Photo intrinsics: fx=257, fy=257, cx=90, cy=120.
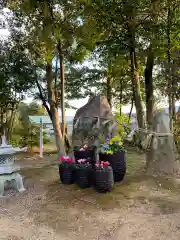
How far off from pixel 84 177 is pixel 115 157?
54 centimetres

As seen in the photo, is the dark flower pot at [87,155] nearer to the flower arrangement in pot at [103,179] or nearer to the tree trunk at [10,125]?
the flower arrangement in pot at [103,179]

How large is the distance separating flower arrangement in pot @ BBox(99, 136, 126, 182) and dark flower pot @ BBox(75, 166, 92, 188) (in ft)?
1.18

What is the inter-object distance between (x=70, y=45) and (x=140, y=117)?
2.31 meters

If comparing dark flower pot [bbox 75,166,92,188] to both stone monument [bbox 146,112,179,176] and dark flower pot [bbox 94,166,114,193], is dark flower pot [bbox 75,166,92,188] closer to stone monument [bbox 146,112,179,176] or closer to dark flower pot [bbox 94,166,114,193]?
dark flower pot [bbox 94,166,114,193]

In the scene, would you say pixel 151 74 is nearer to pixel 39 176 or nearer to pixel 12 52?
pixel 12 52

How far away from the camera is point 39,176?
4.42 metres

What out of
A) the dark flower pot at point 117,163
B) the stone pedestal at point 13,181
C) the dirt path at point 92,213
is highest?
the dark flower pot at point 117,163

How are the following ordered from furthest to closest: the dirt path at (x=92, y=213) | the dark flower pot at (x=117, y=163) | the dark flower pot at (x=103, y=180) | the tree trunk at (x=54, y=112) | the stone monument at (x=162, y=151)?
the tree trunk at (x=54, y=112) → the stone monument at (x=162, y=151) → the dark flower pot at (x=117, y=163) → the dark flower pot at (x=103, y=180) → the dirt path at (x=92, y=213)

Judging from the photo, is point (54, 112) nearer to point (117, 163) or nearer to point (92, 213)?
point (117, 163)

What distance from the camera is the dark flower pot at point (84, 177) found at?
11.0 ft

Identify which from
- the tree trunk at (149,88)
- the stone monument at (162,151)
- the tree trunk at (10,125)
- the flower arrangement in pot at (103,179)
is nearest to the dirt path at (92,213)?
the flower arrangement in pot at (103,179)

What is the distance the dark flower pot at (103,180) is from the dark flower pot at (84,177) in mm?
157

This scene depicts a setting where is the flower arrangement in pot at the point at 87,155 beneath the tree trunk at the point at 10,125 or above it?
beneath

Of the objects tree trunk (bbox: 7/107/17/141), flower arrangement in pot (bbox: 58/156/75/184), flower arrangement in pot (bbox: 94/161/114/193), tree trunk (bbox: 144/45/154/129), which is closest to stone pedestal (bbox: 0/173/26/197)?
flower arrangement in pot (bbox: 58/156/75/184)
